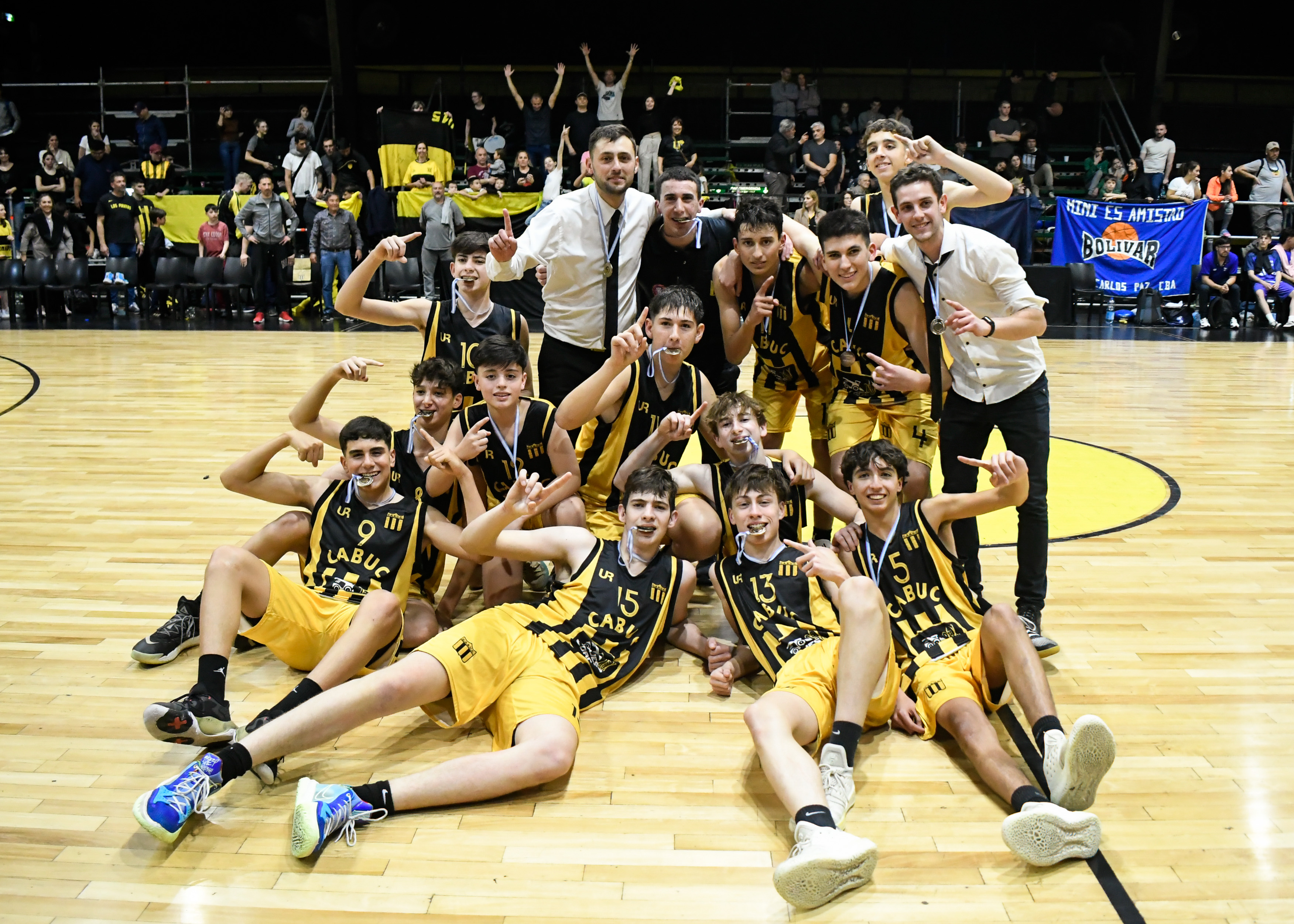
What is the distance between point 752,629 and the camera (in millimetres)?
3537

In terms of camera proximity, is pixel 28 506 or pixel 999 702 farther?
pixel 28 506

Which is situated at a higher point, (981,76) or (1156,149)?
(981,76)

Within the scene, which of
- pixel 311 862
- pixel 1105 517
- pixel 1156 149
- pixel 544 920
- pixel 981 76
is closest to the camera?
pixel 544 920

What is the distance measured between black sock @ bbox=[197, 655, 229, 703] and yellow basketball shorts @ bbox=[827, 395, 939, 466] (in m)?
2.51

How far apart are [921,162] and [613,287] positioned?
1.40m

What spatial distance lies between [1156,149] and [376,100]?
494 inches

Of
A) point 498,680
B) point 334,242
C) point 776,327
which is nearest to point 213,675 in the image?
point 498,680

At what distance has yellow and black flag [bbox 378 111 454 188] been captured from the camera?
14.7 metres

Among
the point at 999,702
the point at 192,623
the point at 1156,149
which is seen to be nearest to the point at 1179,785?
the point at 999,702

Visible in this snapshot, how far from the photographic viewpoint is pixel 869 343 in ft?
14.2

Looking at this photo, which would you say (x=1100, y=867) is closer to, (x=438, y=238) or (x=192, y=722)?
(x=192, y=722)

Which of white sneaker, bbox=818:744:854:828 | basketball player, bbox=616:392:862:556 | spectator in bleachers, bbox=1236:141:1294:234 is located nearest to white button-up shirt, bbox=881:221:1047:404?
basketball player, bbox=616:392:862:556

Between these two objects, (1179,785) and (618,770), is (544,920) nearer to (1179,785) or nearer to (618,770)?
(618,770)

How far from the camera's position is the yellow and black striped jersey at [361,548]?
3.68 m
